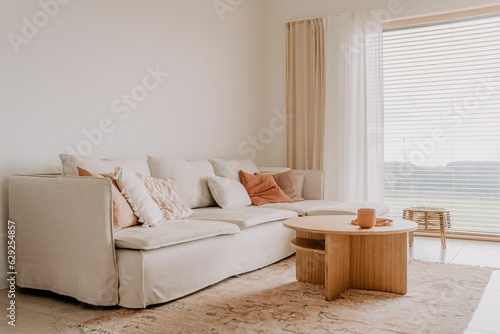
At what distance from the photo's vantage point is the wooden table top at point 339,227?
3092 mm

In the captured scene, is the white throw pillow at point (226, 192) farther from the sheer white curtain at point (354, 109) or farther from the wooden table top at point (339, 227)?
the sheer white curtain at point (354, 109)

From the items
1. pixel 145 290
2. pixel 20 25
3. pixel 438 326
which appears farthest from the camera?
pixel 20 25

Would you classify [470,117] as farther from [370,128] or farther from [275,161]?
[275,161]

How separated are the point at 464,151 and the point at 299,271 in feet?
9.38

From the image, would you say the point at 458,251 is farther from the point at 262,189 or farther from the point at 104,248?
the point at 104,248

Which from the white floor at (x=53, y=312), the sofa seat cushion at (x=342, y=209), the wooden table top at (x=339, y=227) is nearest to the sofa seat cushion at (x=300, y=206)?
the sofa seat cushion at (x=342, y=209)

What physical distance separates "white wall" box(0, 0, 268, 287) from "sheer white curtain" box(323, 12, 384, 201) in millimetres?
961

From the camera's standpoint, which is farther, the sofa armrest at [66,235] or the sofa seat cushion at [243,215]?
the sofa seat cushion at [243,215]

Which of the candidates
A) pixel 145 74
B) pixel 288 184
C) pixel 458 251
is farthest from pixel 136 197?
pixel 458 251

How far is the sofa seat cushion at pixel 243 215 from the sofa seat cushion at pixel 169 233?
0.48 feet

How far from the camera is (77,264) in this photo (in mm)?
3051

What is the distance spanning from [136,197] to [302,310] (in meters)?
1.31

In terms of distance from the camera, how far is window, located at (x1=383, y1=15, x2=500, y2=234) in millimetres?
5320

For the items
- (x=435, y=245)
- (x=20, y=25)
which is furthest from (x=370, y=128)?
(x=20, y=25)
